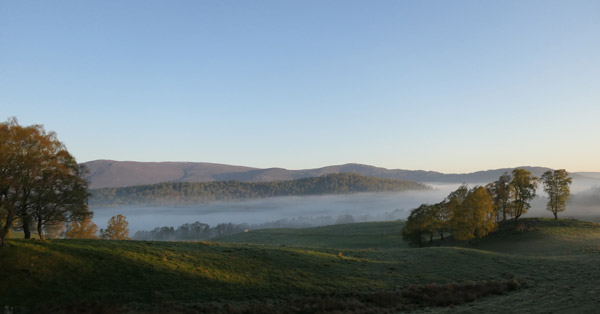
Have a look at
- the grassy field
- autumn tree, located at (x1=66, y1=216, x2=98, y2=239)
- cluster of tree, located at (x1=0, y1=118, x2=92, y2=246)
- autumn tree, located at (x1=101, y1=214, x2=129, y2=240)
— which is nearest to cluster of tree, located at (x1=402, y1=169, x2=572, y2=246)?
the grassy field

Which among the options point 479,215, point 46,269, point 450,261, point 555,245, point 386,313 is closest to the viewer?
point 386,313

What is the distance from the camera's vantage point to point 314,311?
79.6 feet

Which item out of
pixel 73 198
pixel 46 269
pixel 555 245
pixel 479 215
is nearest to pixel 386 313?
pixel 46 269

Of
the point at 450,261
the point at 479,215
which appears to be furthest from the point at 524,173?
the point at 450,261

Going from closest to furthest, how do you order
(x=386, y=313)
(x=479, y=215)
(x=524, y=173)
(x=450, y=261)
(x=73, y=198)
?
(x=386, y=313), (x=73, y=198), (x=450, y=261), (x=479, y=215), (x=524, y=173)

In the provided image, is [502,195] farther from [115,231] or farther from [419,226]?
[115,231]

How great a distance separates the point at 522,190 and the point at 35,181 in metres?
85.7

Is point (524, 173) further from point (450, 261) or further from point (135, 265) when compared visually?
point (135, 265)

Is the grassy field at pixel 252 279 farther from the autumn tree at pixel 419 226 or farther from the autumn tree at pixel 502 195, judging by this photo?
the autumn tree at pixel 502 195

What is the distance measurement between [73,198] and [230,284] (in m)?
21.5

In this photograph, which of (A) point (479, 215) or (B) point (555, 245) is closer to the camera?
(B) point (555, 245)

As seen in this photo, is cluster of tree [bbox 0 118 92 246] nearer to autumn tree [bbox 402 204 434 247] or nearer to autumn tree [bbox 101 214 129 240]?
autumn tree [bbox 101 214 129 240]

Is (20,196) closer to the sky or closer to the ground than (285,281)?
closer to the sky

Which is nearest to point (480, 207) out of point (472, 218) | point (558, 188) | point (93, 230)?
point (472, 218)
